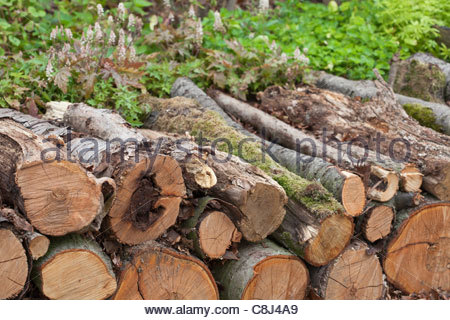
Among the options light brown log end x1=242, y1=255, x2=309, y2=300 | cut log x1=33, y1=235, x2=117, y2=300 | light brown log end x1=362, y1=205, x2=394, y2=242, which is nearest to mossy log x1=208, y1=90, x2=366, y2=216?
light brown log end x1=362, y1=205, x2=394, y2=242

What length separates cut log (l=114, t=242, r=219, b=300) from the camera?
296 centimetres

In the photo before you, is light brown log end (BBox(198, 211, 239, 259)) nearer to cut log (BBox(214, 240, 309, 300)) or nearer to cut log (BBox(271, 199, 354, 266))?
cut log (BBox(214, 240, 309, 300))

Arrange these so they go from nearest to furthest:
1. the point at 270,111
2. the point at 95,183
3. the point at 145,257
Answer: the point at 95,183
the point at 145,257
the point at 270,111

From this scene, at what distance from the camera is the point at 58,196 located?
2.61m

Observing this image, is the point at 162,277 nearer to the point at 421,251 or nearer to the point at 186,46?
Result: the point at 421,251

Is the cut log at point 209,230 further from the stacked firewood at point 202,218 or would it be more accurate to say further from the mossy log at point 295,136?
the mossy log at point 295,136

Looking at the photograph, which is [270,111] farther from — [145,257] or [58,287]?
[58,287]

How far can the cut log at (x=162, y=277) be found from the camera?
9.70ft

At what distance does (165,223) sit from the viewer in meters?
3.05

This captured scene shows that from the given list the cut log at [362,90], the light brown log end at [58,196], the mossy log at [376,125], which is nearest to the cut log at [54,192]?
the light brown log end at [58,196]

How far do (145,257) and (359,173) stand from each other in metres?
1.86

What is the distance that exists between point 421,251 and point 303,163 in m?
1.25

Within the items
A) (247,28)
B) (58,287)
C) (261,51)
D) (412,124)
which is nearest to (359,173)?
(412,124)

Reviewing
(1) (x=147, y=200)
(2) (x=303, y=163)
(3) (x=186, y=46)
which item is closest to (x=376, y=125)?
(2) (x=303, y=163)
